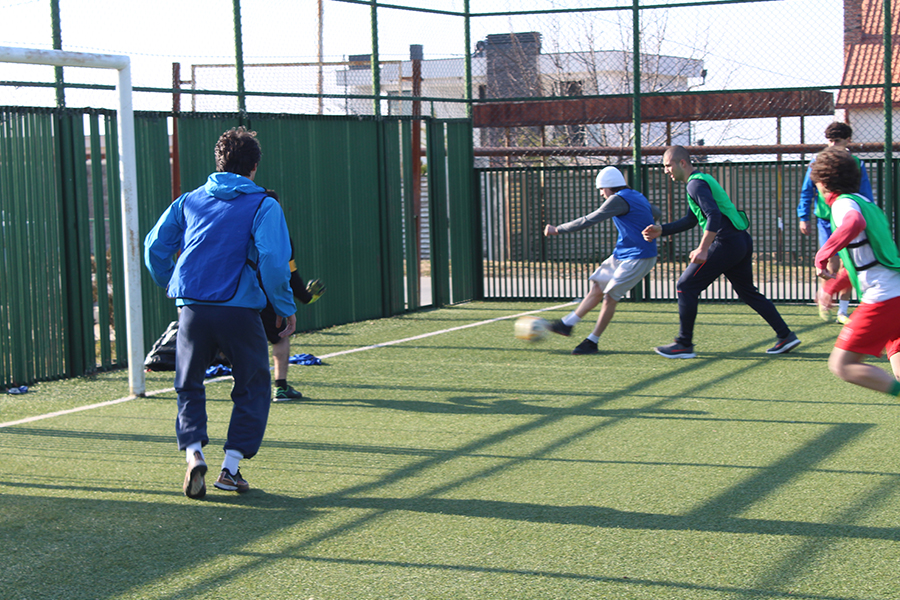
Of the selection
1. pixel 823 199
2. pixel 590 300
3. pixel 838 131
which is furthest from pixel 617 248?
pixel 838 131

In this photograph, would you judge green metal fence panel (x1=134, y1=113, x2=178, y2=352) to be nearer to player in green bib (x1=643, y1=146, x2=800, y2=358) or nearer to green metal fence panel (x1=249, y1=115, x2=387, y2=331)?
green metal fence panel (x1=249, y1=115, x2=387, y2=331)

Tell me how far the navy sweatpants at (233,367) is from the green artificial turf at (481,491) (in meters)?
0.33

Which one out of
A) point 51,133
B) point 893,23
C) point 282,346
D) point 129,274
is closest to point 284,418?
point 282,346

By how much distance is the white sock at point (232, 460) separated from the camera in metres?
5.06

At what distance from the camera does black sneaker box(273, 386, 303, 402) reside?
751 centimetres

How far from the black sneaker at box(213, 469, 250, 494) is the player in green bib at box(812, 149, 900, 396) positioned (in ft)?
10.5

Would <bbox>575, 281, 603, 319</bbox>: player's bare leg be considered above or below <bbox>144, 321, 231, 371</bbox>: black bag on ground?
above

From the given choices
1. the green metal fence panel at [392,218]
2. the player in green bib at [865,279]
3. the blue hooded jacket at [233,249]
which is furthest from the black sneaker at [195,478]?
the green metal fence panel at [392,218]

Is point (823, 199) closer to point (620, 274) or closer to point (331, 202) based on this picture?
point (620, 274)

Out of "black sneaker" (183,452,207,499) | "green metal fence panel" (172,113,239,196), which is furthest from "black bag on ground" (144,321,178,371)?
"black sneaker" (183,452,207,499)

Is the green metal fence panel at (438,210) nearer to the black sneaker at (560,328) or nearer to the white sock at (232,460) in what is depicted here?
the black sneaker at (560,328)

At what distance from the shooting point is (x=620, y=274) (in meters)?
9.25

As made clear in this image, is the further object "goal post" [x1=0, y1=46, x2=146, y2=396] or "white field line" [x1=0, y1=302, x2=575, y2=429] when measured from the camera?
"goal post" [x1=0, y1=46, x2=146, y2=396]

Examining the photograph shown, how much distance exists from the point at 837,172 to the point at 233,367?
136 inches
